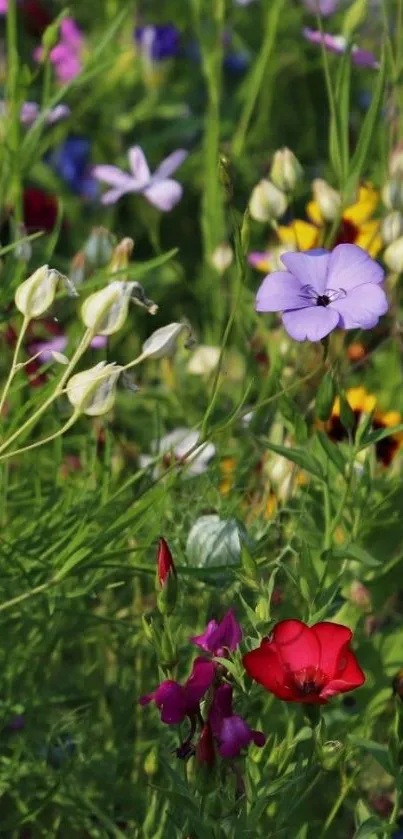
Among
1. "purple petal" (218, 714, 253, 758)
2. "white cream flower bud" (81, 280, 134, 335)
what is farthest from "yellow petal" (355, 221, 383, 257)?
"purple petal" (218, 714, 253, 758)

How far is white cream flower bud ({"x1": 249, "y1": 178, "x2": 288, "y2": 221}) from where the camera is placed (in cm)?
111

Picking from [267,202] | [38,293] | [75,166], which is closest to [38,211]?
[75,166]

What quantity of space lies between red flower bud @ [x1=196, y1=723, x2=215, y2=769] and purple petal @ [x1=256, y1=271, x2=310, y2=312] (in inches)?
9.5

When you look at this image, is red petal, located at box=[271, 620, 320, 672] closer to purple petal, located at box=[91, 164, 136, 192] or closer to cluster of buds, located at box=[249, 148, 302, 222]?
cluster of buds, located at box=[249, 148, 302, 222]

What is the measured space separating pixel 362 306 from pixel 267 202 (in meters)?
0.31

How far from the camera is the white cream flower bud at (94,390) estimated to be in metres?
0.78

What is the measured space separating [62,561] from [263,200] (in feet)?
1.20

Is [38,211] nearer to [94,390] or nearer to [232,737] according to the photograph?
[94,390]

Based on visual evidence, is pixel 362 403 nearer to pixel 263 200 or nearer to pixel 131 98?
pixel 263 200

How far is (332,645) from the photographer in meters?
0.76

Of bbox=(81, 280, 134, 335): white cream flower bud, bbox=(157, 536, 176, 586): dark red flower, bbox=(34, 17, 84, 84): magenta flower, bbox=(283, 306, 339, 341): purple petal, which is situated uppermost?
bbox=(81, 280, 134, 335): white cream flower bud

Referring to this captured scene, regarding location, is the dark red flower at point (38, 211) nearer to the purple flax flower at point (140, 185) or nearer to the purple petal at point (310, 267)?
the purple flax flower at point (140, 185)

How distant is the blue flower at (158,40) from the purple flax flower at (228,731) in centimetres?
133

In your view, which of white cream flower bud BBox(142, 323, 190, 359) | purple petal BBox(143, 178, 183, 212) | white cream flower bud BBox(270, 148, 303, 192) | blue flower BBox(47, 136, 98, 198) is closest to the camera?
white cream flower bud BBox(142, 323, 190, 359)
